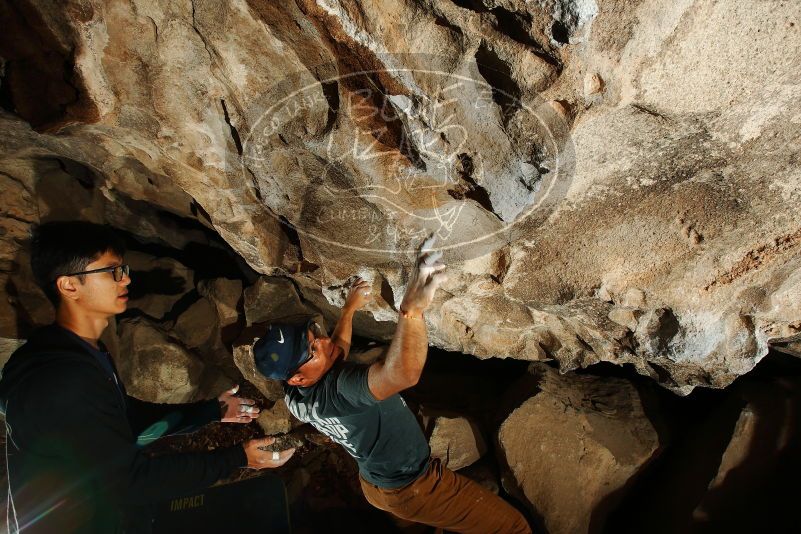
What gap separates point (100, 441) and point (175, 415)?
1041mm

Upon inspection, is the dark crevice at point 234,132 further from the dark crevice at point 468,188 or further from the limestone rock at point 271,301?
the limestone rock at point 271,301

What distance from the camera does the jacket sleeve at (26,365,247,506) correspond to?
146cm

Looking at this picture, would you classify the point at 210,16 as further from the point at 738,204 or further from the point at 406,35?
the point at 738,204

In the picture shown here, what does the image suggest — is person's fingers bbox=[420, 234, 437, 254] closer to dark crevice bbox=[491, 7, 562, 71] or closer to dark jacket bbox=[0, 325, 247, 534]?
dark crevice bbox=[491, 7, 562, 71]

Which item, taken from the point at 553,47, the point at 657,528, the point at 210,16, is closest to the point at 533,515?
the point at 657,528

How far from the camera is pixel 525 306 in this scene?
7.97 ft

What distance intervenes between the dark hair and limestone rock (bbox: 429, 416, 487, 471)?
8.46ft

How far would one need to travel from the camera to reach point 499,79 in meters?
1.36

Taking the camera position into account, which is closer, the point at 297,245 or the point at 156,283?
the point at 297,245

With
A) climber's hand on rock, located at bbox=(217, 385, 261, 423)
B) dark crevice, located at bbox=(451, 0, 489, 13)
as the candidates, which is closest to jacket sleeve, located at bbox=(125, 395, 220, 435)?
climber's hand on rock, located at bbox=(217, 385, 261, 423)

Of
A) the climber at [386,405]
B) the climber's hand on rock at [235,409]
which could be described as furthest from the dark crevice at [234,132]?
the climber's hand on rock at [235,409]

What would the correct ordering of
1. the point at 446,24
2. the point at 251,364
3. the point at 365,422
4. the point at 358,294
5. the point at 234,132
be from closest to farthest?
the point at 446,24
the point at 234,132
the point at 365,422
the point at 358,294
the point at 251,364

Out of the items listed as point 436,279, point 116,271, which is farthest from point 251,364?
point 436,279

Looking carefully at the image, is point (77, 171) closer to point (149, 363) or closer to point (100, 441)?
point (149, 363)
